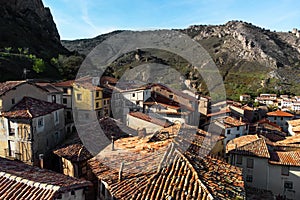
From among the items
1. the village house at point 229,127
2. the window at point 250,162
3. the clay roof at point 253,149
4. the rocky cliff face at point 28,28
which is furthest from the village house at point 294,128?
the rocky cliff face at point 28,28

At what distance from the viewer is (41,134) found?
719 inches

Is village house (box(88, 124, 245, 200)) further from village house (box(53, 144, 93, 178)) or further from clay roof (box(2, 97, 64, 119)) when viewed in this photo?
clay roof (box(2, 97, 64, 119))

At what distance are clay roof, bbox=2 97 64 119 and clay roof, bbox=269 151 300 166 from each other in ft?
55.9

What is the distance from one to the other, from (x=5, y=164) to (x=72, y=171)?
16.2ft

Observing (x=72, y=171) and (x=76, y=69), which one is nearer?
(x=72, y=171)

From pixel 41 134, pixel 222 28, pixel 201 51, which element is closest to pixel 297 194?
pixel 41 134

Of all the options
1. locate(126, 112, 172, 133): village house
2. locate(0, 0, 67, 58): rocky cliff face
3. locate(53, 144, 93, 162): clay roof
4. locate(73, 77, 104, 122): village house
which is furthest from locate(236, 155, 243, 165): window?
locate(0, 0, 67, 58): rocky cliff face

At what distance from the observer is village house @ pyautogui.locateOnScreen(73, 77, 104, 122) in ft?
91.3

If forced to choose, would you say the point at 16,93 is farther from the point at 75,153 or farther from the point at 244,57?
the point at 244,57

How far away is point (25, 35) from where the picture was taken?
240 feet

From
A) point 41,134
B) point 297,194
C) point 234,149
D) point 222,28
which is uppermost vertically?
point 222,28

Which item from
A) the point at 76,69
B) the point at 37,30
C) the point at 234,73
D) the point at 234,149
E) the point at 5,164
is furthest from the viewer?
the point at 234,73

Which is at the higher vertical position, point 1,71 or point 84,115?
point 1,71

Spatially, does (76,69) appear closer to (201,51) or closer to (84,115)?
(84,115)
